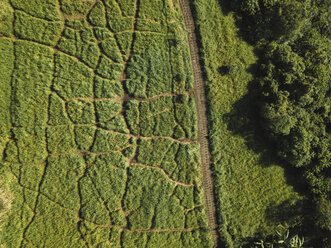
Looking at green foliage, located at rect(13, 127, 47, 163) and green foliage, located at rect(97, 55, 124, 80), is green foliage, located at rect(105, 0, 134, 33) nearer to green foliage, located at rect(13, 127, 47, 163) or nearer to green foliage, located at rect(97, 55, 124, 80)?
green foliage, located at rect(97, 55, 124, 80)

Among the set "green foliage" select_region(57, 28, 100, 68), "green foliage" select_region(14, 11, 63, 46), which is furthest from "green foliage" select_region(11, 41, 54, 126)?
"green foliage" select_region(57, 28, 100, 68)

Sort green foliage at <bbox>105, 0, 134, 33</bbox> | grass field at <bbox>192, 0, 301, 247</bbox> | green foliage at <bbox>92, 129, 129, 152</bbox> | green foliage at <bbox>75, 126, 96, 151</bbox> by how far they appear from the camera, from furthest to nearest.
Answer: grass field at <bbox>192, 0, 301, 247</bbox>, green foliage at <bbox>92, 129, 129, 152</bbox>, green foliage at <bbox>75, 126, 96, 151</bbox>, green foliage at <bbox>105, 0, 134, 33</bbox>

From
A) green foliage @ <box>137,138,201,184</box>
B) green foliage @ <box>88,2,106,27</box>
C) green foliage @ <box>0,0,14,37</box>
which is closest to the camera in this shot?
green foliage @ <box>0,0,14,37</box>

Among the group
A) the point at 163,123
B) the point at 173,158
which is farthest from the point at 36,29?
the point at 173,158

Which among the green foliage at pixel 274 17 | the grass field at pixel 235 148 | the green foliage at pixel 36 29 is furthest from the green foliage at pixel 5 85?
the green foliage at pixel 274 17

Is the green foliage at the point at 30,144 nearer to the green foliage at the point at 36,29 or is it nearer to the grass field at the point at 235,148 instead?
the green foliage at the point at 36,29

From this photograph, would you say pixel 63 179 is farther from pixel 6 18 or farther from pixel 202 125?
pixel 6 18

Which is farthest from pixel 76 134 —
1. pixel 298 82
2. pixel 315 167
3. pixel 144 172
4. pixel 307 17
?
pixel 307 17
